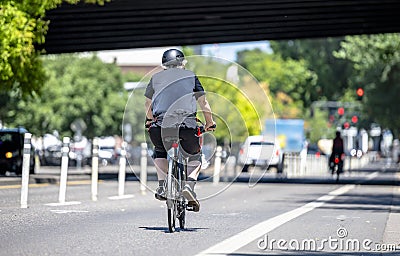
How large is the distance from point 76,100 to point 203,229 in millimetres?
58554

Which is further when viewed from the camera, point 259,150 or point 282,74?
point 282,74

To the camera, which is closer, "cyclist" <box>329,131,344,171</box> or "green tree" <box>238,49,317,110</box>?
"cyclist" <box>329,131,344,171</box>

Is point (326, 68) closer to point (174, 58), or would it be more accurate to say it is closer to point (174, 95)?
point (174, 58)

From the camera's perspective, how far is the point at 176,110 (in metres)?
12.6

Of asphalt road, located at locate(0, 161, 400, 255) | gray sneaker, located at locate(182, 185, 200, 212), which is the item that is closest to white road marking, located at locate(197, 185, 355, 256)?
asphalt road, located at locate(0, 161, 400, 255)

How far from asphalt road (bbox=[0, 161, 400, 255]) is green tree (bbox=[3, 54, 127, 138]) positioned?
4678 cm

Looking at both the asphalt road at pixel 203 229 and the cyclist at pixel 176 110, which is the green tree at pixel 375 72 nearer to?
the asphalt road at pixel 203 229

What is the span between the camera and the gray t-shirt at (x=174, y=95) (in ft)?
41.3

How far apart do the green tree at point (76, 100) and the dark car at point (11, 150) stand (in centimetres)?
2977

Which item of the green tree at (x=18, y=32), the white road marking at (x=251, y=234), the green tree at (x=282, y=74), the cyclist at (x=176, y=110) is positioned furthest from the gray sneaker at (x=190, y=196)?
the green tree at (x=282, y=74)

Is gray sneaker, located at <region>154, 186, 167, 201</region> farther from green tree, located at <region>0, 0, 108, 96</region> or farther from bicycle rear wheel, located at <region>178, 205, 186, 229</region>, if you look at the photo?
green tree, located at <region>0, 0, 108, 96</region>

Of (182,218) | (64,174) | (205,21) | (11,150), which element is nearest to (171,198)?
(182,218)

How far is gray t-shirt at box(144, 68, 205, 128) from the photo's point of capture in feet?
41.3

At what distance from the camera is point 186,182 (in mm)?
12695
